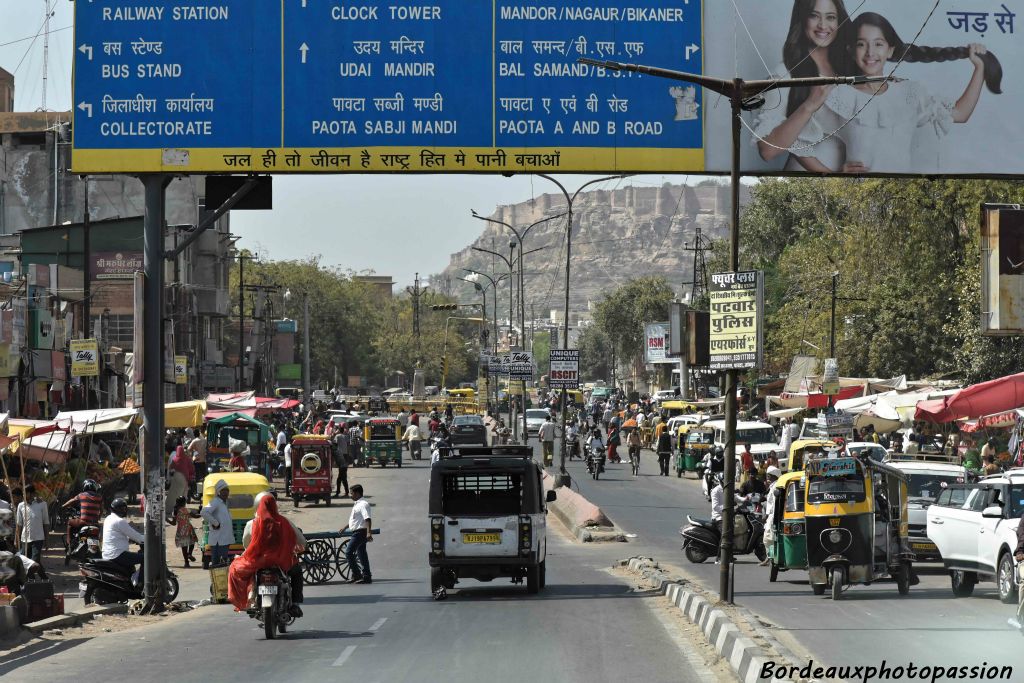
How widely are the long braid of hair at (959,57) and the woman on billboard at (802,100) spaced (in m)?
0.96

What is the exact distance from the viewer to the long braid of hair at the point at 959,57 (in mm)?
19609

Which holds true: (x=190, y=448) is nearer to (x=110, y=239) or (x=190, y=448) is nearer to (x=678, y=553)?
(x=678, y=553)

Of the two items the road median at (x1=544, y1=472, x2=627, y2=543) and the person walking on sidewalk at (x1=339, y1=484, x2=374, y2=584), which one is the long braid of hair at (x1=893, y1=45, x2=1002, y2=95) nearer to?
the person walking on sidewalk at (x1=339, y1=484, x2=374, y2=584)

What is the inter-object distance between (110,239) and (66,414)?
42.9 metres

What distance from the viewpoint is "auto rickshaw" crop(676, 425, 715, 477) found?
5081 centimetres

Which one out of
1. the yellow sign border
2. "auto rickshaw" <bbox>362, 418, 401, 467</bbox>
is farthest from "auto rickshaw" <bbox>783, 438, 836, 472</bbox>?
"auto rickshaw" <bbox>362, 418, 401, 467</bbox>

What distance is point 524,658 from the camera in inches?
512

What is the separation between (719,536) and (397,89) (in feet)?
33.1

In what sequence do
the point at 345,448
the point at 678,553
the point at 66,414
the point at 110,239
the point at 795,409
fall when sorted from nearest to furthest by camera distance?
1. the point at 678,553
2. the point at 66,414
3. the point at 345,448
4. the point at 795,409
5. the point at 110,239

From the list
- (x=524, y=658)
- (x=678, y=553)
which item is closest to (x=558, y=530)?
(x=678, y=553)

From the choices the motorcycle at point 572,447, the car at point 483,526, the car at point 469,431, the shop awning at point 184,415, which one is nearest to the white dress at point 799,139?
the car at point 483,526

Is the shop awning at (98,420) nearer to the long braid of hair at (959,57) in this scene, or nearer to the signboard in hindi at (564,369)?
the signboard in hindi at (564,369)

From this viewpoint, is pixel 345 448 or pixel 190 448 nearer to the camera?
pixel 190 448

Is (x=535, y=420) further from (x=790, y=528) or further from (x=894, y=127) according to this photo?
(x=894, y=127)
